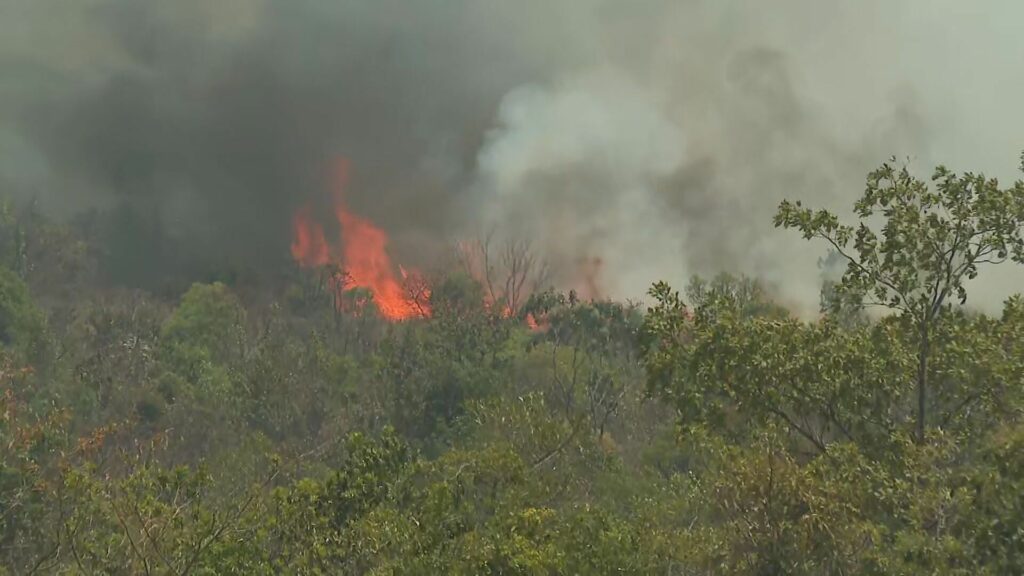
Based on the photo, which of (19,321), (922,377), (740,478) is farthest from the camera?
(19,321)

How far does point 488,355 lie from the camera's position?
68688 mm

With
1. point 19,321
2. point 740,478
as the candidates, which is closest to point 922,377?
point 740,478

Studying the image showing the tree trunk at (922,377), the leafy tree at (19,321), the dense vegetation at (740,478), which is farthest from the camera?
the leafy tree at (19,321)

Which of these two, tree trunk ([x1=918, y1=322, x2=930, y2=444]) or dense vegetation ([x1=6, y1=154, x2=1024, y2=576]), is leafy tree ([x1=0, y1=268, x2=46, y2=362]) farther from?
tree trunk ([x1=918, y1=322, x2=930, y2=444])

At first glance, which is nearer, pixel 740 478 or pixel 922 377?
pixel 740 478

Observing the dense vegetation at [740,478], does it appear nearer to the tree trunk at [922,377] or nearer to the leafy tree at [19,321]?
the tree trunk at [922,377]

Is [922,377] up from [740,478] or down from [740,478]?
up

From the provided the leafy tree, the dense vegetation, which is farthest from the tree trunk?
the leafy tree

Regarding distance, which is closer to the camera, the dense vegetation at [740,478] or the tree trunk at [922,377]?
the dense vegetation at [740,478]

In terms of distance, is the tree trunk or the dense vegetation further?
the tree trunk

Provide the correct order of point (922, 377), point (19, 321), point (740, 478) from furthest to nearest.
Result: point (19, 321) < point (922, 377) < point (740, 478)

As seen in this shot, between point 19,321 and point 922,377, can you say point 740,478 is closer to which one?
point 922,377

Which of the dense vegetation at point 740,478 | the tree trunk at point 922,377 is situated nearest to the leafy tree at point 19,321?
the dense vegetation at point 740,478

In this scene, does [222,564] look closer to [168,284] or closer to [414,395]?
[414,395]
